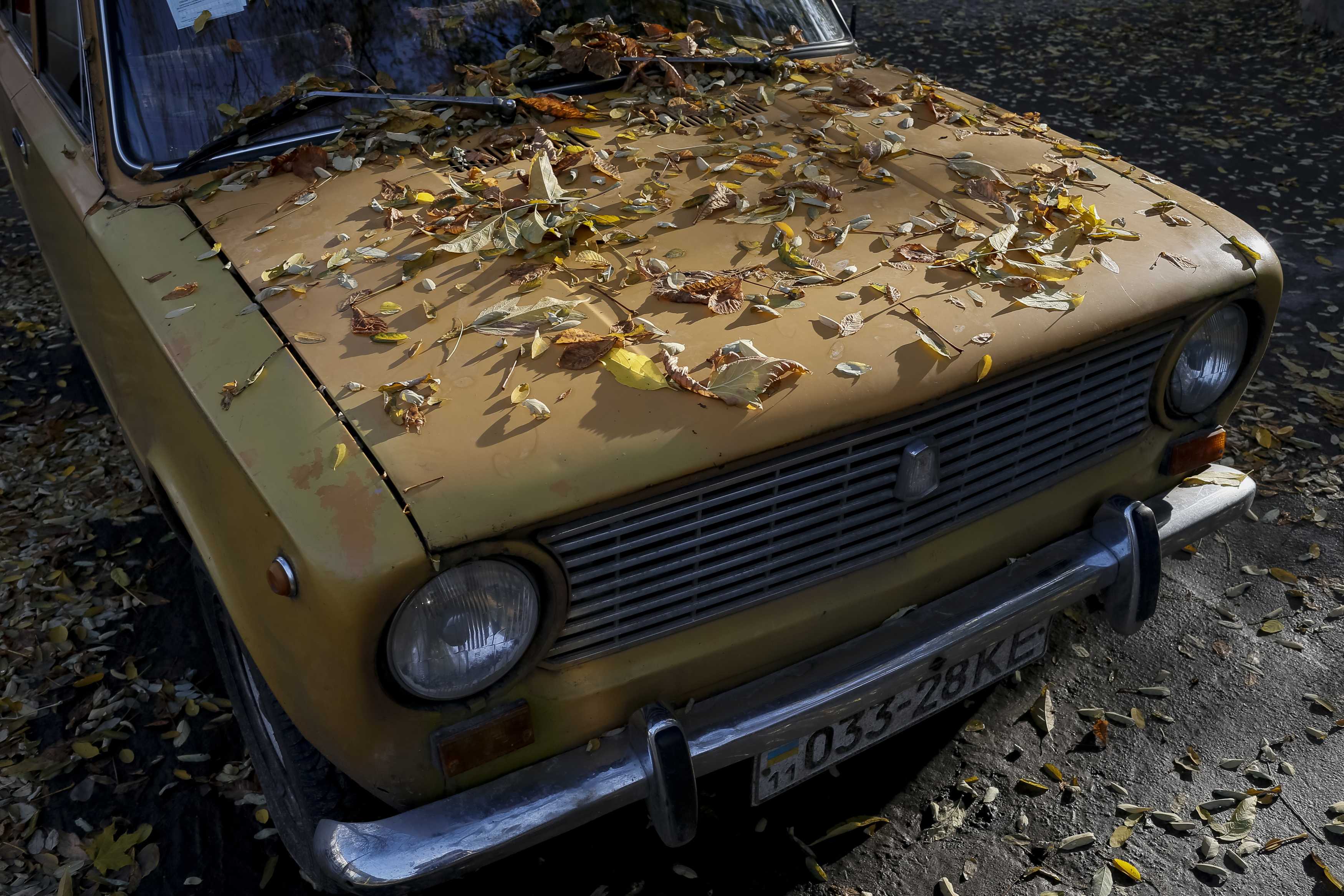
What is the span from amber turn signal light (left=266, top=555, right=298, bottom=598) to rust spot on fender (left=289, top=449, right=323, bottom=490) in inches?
4.8

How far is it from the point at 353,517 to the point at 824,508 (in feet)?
2.85

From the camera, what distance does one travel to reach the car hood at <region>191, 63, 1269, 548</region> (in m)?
1.60

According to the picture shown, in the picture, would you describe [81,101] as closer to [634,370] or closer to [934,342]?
[634,370]

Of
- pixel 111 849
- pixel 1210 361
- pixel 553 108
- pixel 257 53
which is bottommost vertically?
pixel 111 849

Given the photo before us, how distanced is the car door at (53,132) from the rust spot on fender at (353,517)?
4.55ft

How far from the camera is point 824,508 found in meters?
1.86

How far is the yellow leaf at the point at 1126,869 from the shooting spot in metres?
2.26

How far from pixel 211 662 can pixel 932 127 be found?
2666 millimetres

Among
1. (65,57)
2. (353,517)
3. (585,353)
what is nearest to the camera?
(353,517)

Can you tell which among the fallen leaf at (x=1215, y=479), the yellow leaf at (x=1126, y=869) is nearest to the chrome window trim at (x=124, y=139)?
the fallen leaf at (x=1215, y=479)

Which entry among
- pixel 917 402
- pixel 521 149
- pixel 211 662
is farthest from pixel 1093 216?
pixel 211 662

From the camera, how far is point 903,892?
7.35ft

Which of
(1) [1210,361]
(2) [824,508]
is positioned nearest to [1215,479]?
(1) [1210,361]

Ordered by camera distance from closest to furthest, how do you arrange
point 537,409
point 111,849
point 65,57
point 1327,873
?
point 537,409
point 1327,873
point 111,849
point 65,57
